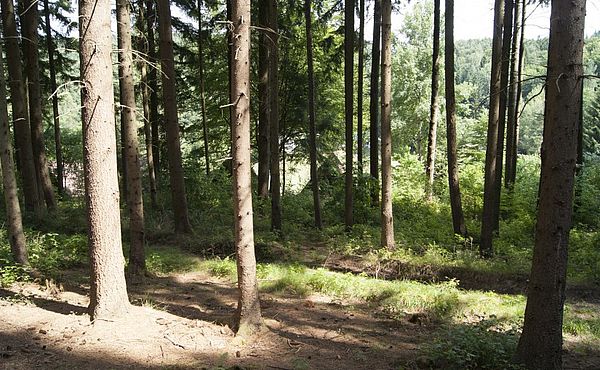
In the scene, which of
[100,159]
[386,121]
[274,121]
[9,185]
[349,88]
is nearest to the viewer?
[100,159]

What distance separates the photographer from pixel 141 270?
31.1 feet

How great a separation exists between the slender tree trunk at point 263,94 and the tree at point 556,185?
32.2 feet

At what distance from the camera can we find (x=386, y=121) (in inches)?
472

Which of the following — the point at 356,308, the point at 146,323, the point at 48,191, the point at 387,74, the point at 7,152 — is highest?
the point at 387,74

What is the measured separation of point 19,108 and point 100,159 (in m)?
9.67

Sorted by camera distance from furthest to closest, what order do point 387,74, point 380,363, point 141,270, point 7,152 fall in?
point 387,74
point 141,270
point 7,152
point 380,363

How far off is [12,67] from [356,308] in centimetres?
1172

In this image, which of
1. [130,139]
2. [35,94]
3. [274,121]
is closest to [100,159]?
[130,139]

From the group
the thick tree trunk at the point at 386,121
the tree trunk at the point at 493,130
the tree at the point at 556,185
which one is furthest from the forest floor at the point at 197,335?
the thick tree trunk at the point at 386,121

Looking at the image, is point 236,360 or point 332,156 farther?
point 332,156

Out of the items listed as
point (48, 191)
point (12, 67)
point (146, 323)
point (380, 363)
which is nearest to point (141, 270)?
point (146, 323)

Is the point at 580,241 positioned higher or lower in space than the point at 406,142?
lower

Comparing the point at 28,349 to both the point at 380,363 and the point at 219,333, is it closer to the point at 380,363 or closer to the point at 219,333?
the point at 219,333

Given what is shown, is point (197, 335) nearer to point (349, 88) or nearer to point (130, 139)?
point (130, 139)
